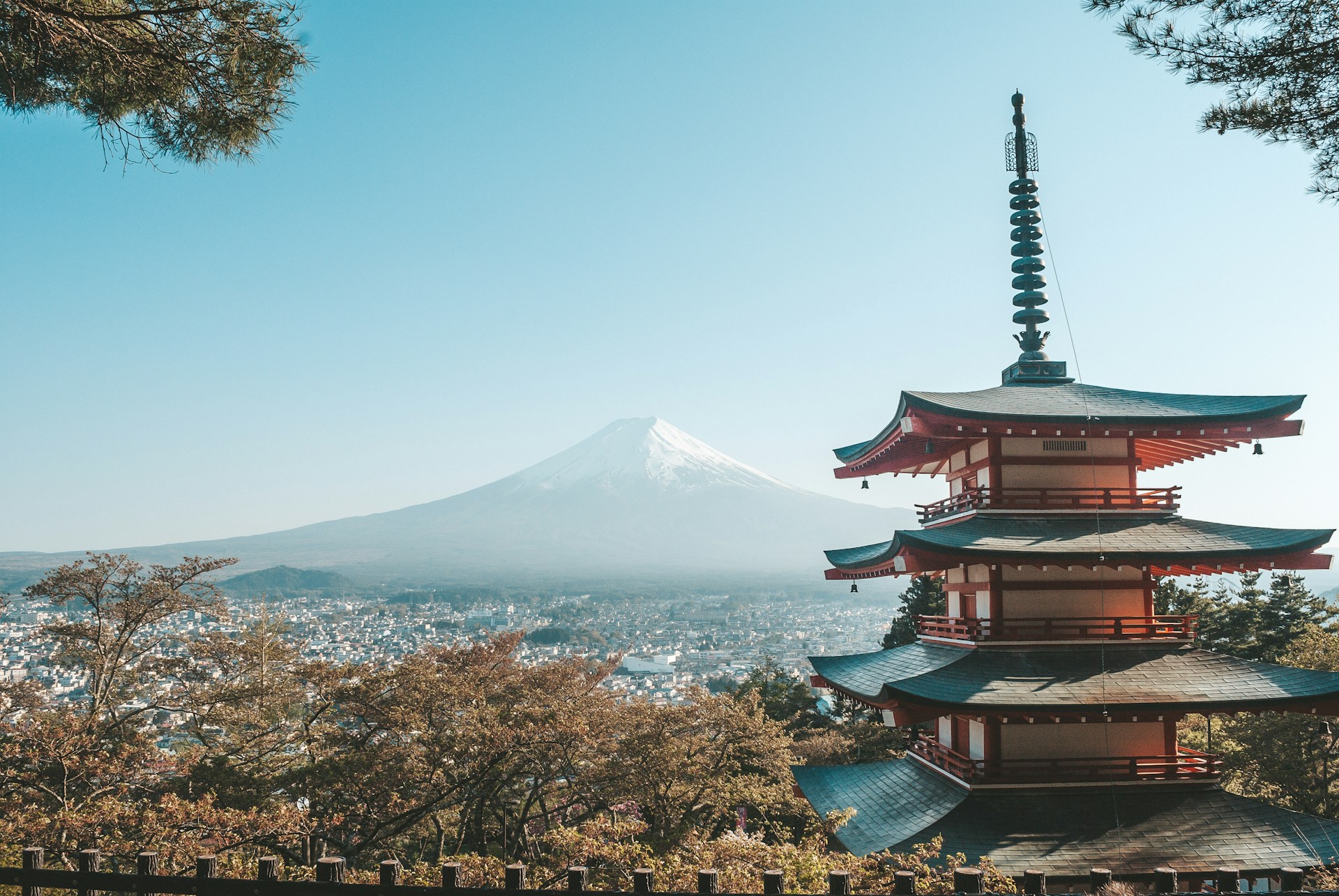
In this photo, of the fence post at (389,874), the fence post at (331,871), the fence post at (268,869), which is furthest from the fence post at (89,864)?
the fence post at (389,874)

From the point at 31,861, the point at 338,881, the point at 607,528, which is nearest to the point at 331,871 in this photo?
the point at 338,881

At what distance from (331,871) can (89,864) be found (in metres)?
1.42

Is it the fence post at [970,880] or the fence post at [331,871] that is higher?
the fence post at [970,880]

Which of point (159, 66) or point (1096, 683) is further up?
point (159, 66)

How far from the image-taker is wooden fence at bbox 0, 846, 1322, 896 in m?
3.83

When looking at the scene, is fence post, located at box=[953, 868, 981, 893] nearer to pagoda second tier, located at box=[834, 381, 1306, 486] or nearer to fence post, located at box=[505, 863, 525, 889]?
fence post, located at box=[505, 863, 525, 889]

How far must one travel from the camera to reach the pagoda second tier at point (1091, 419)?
952 cm

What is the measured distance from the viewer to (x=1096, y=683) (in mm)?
8852

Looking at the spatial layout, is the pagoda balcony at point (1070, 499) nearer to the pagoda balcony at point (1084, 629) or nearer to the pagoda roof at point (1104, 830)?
the pagoda balcony at point (1084, 629)

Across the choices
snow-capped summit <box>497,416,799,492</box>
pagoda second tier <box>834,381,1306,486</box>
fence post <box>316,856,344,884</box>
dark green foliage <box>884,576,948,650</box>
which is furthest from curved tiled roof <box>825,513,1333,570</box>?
snow-capped summit <box>497,416,799,492</box>

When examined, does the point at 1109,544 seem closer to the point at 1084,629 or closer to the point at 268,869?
the point at 1084,629

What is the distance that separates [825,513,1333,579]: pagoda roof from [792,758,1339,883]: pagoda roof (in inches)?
93.5

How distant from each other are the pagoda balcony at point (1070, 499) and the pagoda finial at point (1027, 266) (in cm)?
194

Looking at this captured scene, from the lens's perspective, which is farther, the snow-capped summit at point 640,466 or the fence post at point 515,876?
the snow-capped summit at point 640,466
